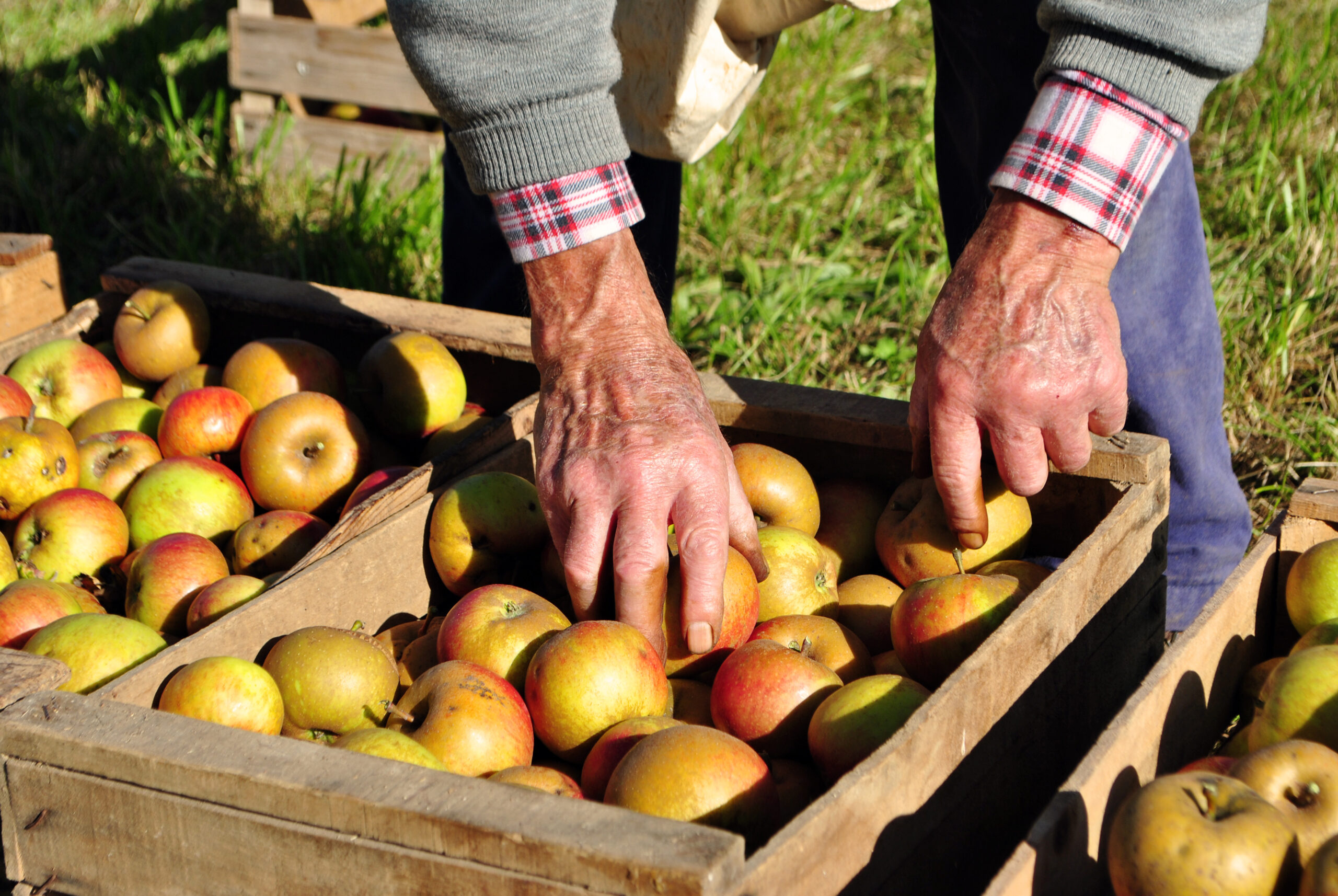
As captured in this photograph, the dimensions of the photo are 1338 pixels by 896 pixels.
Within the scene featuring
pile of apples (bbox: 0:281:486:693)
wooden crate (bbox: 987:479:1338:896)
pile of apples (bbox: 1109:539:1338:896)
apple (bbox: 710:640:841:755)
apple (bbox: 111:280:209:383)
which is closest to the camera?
pile of apples (bbox: 1109:539:1338:896)

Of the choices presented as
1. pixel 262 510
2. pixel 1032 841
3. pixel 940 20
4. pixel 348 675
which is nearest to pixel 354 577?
pixel 348 675

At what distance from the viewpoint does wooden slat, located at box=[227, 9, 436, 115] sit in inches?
197

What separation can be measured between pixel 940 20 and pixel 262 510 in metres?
1.67

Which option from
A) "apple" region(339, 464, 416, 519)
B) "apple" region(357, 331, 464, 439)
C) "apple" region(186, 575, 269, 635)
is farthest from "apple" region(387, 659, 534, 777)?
"apple" region(357, 331, 464, 439)

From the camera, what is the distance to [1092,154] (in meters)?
1.63

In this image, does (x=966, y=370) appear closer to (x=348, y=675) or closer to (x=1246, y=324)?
(x=348, y=675)

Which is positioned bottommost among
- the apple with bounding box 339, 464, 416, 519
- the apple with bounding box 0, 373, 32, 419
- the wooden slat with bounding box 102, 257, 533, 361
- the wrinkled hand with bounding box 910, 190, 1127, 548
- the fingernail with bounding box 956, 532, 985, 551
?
the apple with bounding box 339, 464, 416, 519

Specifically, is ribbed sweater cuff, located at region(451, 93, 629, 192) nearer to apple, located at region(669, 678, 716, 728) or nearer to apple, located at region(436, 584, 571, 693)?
apple, located at region(436, 584, 571, 693)

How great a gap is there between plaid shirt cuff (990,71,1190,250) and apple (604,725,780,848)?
2.89 ft

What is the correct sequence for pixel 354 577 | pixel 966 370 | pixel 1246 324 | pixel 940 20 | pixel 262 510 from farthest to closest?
pixel 1246 324, pixel 940 20, pixel 262 510, pixel 354 577, pixel 966 370

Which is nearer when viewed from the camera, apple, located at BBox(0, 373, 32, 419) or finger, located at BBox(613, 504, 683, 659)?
finger, located at BBox(613, 504, 683, 659)

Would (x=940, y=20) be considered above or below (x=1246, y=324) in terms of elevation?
above

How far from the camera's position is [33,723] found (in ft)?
4.25

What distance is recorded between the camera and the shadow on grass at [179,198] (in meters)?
4.40
